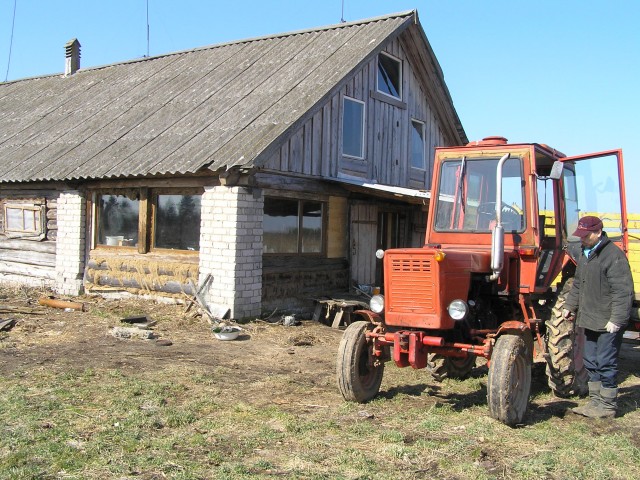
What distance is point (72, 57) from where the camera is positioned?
20.0 meters

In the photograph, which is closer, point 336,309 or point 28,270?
point 336,309

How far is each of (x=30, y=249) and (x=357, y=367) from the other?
434 inches

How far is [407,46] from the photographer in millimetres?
15211

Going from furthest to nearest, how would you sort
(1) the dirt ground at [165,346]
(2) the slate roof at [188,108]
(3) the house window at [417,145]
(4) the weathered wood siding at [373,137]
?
(3) the house window at [417,145], (4) the weathered wood siding at [373,137], (2) the slate roof at [188,108], (1) the dirt ground at [165,346]

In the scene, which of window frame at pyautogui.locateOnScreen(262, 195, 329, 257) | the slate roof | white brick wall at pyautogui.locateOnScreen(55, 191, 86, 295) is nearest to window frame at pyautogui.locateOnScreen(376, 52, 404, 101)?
the slate roof

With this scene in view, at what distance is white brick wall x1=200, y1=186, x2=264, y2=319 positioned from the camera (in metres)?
10.6

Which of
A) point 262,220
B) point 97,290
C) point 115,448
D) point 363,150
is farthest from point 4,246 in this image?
point 115,448

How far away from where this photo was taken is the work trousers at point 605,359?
5.93m

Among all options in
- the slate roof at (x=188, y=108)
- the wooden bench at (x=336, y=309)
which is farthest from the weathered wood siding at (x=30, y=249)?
the wooden bench at (x=336, y=309)

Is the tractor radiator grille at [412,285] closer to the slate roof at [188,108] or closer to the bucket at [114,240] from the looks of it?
the slate roof at [188,108]

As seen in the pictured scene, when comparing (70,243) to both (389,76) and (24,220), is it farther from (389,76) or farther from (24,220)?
(389,76)

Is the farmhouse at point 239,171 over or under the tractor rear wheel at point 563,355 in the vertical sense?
over

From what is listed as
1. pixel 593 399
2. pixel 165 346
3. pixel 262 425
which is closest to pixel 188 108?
pixel 165 346

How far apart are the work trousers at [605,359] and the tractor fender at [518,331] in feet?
2.01
